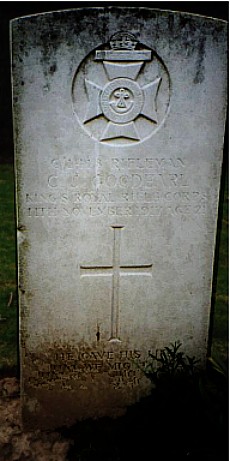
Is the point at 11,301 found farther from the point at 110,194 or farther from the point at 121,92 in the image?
the point at 121,92

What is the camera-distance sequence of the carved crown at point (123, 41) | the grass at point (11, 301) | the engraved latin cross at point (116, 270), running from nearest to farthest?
the carved crown at point (123, 41) → the engraved latin cross at point (116, 270) → the grass at point (11, 301)

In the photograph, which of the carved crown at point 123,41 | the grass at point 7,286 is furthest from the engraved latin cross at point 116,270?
the grass at point 7,286

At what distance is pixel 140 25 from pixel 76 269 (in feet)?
4.51

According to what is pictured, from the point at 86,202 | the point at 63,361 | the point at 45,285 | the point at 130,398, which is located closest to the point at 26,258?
the point at 45,285

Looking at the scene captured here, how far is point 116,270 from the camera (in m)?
2.99

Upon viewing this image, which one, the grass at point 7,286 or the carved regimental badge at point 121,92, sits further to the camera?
the grass at point 7,286

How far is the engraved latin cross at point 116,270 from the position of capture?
294 cm

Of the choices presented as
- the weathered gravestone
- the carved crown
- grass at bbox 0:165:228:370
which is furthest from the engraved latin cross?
the carved crown

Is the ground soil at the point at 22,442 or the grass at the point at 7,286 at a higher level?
the grass at the point at 7,286

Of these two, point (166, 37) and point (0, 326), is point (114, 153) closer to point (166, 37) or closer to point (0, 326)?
point (166, 37)

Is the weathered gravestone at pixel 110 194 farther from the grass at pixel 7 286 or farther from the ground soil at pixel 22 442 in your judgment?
the grass at pixel 7 286

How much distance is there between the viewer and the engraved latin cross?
2.94 m

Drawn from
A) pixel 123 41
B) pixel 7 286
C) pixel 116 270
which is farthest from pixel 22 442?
pixel 123 41

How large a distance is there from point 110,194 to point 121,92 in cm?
55
